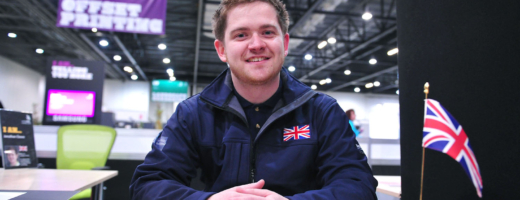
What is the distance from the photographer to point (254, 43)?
1237 mm

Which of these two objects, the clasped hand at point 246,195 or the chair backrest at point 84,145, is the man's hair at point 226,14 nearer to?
the clasped hand at point 246,195

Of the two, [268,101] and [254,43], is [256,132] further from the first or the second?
[254,43]

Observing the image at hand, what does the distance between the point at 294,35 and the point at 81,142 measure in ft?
27.0

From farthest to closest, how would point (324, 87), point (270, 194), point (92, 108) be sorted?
point (324, 87) < point (92, 108) < point (270, 194)

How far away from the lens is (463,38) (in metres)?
0.92

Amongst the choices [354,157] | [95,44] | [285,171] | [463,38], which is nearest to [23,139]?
[285,171]

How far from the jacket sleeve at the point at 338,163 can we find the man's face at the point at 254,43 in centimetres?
26

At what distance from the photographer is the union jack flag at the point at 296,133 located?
4.09 ft

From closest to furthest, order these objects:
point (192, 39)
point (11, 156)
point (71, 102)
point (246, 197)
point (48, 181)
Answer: point (246, 197) < point (48, 181) < point (11, 156) < point (71, 102) < point (192, 39)

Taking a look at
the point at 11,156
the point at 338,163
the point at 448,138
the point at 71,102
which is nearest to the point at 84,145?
the point at 11,156

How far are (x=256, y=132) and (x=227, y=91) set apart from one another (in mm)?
196

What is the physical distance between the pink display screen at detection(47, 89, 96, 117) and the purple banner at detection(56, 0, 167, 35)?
2.84 ft

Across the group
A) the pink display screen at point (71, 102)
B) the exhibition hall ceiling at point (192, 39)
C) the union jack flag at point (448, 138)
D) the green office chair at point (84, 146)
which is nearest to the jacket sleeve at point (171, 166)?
the union jack flag at point (448, 138)

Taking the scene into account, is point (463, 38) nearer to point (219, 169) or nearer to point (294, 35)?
point (219, 169)
